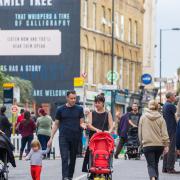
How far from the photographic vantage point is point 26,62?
67.1 metres

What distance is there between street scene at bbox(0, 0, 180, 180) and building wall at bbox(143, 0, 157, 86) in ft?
0.36

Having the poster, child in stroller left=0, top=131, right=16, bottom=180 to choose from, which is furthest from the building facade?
child in stroller left=0, top=131, right=16, bottom=180

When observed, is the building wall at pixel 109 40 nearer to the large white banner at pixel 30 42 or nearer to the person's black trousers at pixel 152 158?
the large white banner at pixel 30 42

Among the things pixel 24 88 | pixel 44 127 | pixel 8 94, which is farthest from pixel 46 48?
pixel 44 127

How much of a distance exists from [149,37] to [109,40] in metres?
23.5

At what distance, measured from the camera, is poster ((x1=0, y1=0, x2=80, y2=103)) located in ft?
216

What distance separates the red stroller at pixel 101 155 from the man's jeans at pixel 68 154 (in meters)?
0.84

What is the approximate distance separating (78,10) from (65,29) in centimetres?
149

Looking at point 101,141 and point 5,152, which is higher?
point 101,141

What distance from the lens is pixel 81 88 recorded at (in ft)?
187

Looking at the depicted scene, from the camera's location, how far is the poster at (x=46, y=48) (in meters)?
65.9

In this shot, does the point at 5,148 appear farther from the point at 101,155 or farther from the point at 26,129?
the point at 26,129

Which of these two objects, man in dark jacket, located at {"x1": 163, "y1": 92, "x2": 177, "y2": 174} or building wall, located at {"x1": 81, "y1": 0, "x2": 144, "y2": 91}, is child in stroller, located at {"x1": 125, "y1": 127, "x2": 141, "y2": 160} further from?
building wall, located at {"x1": 81, "y1": 0, "x2": 144, "y2": 91}

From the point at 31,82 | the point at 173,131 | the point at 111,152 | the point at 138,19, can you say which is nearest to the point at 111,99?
the point at 31,82
